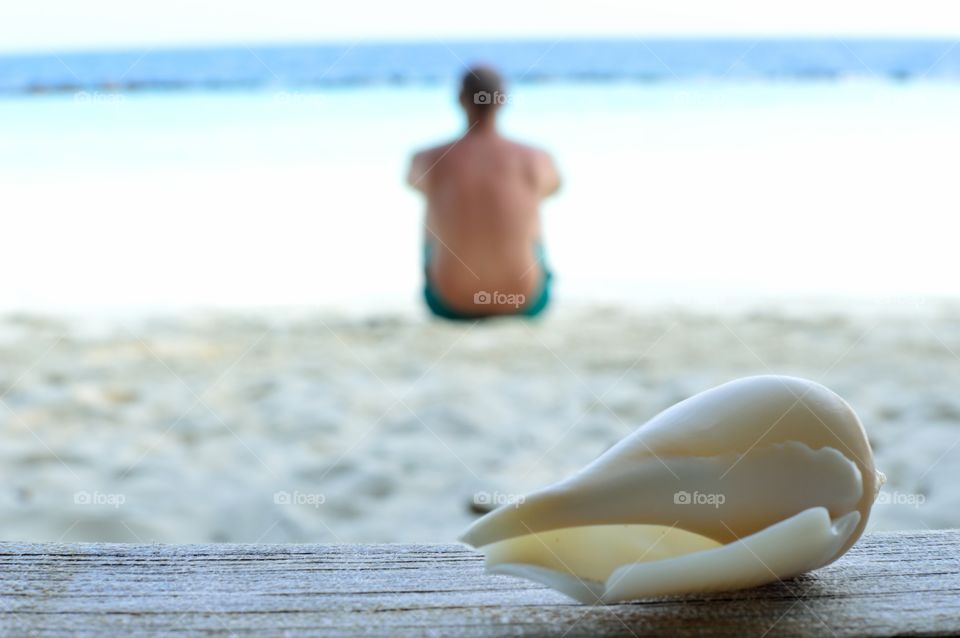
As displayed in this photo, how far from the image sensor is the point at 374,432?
8.81ft

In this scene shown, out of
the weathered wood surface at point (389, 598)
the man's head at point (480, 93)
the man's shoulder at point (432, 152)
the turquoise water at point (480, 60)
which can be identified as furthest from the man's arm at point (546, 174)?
Result: the turquoise water at point (480, 60)

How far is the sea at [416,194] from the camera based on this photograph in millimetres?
4984

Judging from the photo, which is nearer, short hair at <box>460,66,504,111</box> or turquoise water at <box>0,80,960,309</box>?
short hair at <box>460,66,504,111</box>

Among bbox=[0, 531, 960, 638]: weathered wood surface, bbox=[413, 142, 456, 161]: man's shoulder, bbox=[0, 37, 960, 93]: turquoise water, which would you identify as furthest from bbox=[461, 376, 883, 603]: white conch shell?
bbox=[0, 37, 960, 93]: turquoise water

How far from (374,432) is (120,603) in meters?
2.16

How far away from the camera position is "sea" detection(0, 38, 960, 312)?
196 inches

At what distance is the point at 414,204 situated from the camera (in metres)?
6.79

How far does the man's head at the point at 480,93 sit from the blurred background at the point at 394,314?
0.80 meters

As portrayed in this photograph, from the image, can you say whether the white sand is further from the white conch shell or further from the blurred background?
the white conch shell

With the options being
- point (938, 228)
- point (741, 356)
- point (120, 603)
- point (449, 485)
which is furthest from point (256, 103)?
point (120, 603)

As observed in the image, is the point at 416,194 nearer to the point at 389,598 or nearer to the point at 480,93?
the point at 480,93

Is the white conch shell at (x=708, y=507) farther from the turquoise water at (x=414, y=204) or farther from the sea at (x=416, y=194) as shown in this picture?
the turquoise water at (x=414, y=204)

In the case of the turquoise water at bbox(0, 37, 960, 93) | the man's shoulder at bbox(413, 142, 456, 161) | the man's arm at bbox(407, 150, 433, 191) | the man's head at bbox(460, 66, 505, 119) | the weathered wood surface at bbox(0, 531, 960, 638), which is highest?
the weathered wood surface at bbox(0, 531, 960, 638)

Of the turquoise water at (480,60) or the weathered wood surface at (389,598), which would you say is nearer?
the weathered wood surface at (389,598)
